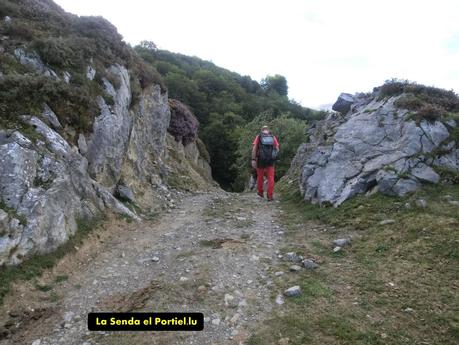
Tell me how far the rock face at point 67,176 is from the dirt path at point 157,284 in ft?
2.74

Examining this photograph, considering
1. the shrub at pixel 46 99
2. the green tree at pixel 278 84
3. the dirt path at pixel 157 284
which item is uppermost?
the green tree at pixel 278 84

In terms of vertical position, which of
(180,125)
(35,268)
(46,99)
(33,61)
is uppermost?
(33,61)

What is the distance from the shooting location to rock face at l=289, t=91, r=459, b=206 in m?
11.4

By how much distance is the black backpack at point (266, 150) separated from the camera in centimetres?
1472

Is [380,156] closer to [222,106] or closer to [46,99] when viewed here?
[46,99]

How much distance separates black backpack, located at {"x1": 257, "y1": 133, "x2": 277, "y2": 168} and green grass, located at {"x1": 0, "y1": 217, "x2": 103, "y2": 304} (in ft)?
26.4

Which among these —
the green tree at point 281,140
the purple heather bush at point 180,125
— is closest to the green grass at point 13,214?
the green tree at point 281,140

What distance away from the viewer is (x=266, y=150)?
14.9 metres

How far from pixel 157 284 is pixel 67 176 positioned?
4.30 meters

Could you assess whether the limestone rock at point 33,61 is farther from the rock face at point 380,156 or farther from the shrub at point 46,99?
the rock face at point 380,156

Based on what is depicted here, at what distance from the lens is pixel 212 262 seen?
8.47 meters

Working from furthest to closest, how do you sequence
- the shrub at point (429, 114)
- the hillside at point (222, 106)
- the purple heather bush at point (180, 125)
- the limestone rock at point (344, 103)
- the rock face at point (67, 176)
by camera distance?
the hillside at point (222, 106) < the purple heather bush at point (180, 125) < the limestone rock at point (344, 103) < the shrub at point (429, 114) < the rock face at point (67, 176)

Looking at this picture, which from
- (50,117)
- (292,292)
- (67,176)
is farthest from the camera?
(50,117)

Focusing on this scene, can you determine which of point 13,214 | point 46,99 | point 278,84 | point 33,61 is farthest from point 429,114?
point 278,84
